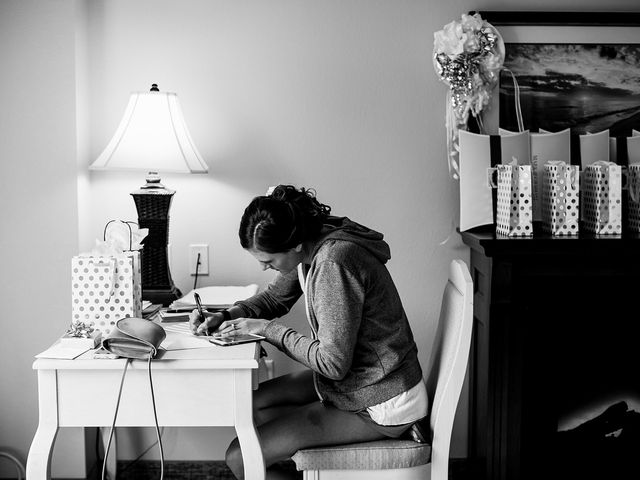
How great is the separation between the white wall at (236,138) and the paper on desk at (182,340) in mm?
640

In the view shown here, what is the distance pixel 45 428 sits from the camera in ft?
5.86

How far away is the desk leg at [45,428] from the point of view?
178 cm

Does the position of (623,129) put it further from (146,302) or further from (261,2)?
(146,302)

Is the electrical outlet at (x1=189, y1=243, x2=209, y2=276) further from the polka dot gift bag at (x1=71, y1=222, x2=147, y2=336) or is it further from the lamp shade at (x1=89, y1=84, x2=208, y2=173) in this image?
the polka dot gift bag at (x1=71, y1=222, x2=147, y2=336)

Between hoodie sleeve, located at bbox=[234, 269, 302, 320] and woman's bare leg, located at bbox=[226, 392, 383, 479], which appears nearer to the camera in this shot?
woman's bare leg, located at bbox=[226, 392, 383, 479]

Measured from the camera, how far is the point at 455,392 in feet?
6.12

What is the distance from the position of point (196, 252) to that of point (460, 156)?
0.96 metres

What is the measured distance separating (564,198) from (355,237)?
30.6 inches

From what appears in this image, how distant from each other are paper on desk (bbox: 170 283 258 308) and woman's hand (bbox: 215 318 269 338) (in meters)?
0.28

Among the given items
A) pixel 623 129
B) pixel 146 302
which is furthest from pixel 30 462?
pixel 623 129

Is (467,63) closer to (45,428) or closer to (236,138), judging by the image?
(236,138)

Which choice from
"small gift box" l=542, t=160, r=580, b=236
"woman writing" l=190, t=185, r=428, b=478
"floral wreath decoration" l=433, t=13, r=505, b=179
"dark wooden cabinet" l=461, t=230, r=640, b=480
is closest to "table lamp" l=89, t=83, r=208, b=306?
"woman writing" l=190, t=185, r=428, b=478

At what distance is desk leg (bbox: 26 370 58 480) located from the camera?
1777 mm

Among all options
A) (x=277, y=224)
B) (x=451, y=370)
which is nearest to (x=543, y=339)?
(x=451, y=370)
